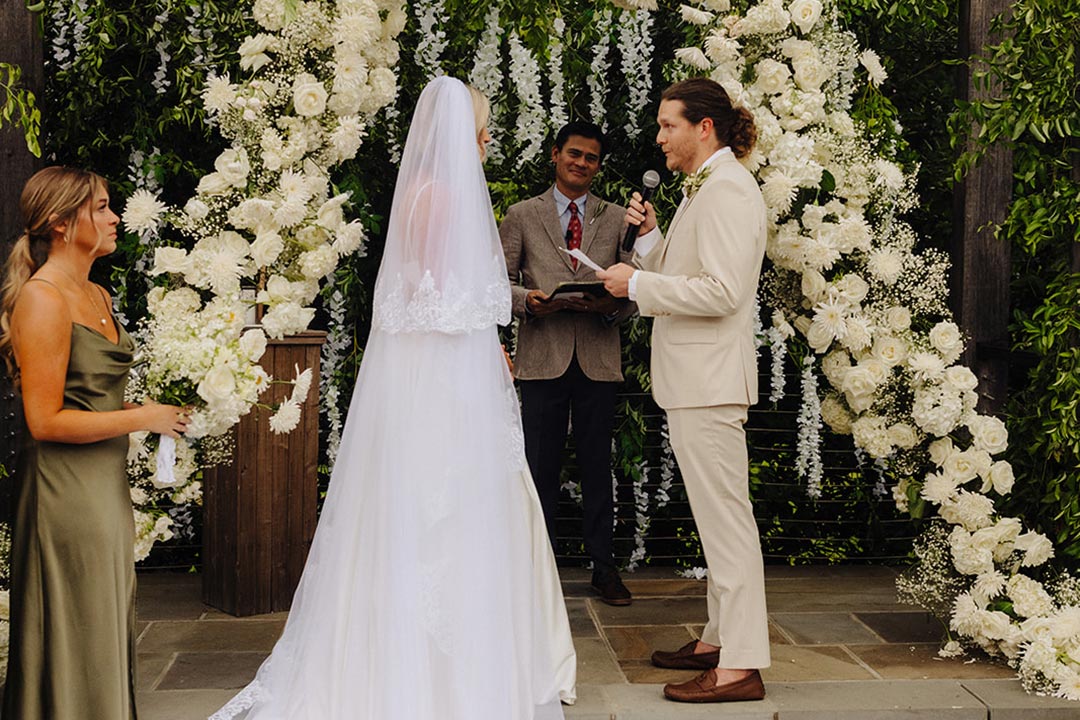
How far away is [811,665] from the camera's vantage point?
4.64 meters

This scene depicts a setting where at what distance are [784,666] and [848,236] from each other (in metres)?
1.77

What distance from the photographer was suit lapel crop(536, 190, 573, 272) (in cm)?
547

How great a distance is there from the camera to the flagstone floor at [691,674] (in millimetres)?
4141

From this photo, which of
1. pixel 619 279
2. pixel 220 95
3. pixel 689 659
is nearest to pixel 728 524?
pixel 689 659

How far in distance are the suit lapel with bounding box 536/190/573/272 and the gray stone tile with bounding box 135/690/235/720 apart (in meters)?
2.43

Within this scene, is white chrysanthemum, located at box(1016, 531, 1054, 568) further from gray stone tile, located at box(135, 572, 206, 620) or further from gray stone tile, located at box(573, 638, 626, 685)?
gray stone tile, located at box(135, 572, 206, 620)

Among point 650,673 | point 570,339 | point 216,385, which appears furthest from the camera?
point 570,339

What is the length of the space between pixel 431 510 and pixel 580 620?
165 cm

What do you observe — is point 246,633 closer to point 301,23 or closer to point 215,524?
point 215,524

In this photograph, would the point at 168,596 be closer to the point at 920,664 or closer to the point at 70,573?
the point at 70,573

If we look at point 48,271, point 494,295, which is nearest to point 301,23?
point 494,295

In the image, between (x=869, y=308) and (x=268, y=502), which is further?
(x=268, y=502)

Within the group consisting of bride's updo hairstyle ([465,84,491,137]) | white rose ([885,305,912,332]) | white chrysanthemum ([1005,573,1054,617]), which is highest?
bride's updo hairstyle ([465,84,491,137])

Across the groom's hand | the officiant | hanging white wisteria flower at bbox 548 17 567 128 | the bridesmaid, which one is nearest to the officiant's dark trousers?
the officiant
